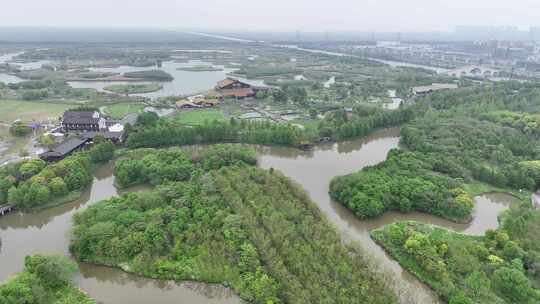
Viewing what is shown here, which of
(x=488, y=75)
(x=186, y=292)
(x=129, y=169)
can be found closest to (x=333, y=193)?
(x=186, y=292)

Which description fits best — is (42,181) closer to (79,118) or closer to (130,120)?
(79,118)

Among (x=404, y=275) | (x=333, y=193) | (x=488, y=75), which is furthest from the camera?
(x=488, y=75)

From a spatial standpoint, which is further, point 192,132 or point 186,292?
point 192,132

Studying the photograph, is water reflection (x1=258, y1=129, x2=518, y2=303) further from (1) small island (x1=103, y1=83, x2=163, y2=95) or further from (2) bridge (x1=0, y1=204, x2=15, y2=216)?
(1) small island (x1=103, y1=83, x2=163, y2=95)

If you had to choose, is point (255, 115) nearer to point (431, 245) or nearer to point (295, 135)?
point (295, 135)

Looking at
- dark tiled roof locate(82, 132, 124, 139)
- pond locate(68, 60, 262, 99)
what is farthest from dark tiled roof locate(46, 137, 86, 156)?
pond locate(68, 60, 262, 99)

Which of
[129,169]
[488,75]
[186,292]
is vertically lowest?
[186,292]
